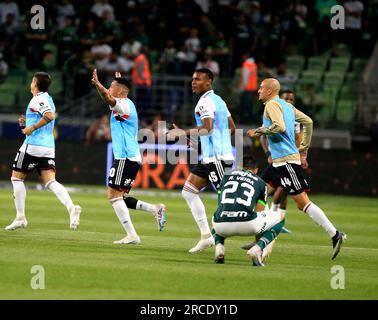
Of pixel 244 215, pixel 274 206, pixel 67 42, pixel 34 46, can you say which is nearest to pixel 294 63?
pixel 67 42

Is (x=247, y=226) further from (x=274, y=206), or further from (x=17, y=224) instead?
(x=274, y=206)

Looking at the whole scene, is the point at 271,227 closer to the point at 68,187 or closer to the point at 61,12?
the point at 68,187

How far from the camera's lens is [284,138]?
542 inches

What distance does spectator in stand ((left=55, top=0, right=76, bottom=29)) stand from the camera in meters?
33.0

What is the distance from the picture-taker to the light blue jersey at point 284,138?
13766mm

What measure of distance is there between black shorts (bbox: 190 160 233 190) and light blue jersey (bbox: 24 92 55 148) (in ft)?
9.58

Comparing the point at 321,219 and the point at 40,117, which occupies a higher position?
the point at 40,117

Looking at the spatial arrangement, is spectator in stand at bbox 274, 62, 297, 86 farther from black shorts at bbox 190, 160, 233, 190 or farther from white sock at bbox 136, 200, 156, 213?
black shorts at bbox 190, 160, 233, 190

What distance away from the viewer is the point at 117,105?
1406 cm

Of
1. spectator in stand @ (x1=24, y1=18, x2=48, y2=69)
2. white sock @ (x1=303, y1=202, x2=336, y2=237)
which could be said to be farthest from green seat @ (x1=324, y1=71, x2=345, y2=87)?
white sock @ (x1=303, y1=202, x2=336, y2=237)

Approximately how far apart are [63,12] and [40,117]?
18033 millimetres

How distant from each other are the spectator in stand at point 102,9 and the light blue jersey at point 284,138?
19404mm
